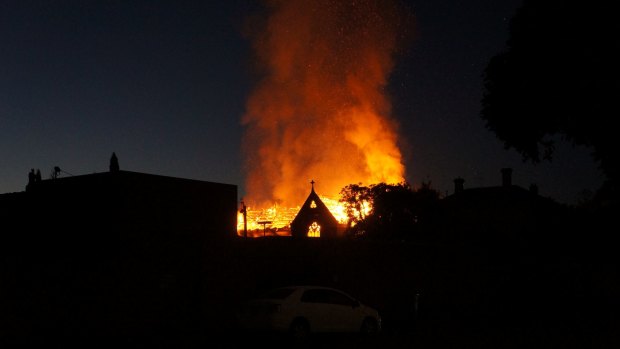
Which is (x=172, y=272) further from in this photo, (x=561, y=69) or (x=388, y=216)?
(x=388, y=216)

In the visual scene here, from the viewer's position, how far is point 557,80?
2281 centimetres

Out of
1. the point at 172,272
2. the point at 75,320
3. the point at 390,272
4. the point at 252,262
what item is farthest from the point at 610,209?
the point at 75,320

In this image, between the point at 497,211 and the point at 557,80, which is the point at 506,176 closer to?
the point at 497,211

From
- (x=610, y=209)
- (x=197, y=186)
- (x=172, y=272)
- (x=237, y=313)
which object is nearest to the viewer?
(x=237, y=313)

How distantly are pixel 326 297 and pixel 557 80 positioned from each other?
1014 centimetres

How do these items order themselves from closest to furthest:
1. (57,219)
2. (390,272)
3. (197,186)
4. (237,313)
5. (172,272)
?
(237,313) → (172,272) → (57,219) → (197,186) → (390,272)

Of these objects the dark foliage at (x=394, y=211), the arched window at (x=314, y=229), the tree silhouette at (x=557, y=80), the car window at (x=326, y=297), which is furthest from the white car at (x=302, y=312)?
the arched window at (x=314, y=229)

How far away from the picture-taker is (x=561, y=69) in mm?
22562

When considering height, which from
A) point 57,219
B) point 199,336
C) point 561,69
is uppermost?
point 561,69

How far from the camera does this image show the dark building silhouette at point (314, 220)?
67.9 metres

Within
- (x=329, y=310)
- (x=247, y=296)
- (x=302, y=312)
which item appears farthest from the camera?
(x=247, y=296)

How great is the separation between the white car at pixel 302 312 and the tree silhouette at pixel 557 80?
9290 mm

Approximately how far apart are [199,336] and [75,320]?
3.44m

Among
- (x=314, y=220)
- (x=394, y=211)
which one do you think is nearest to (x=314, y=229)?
(x=314, y=220)
